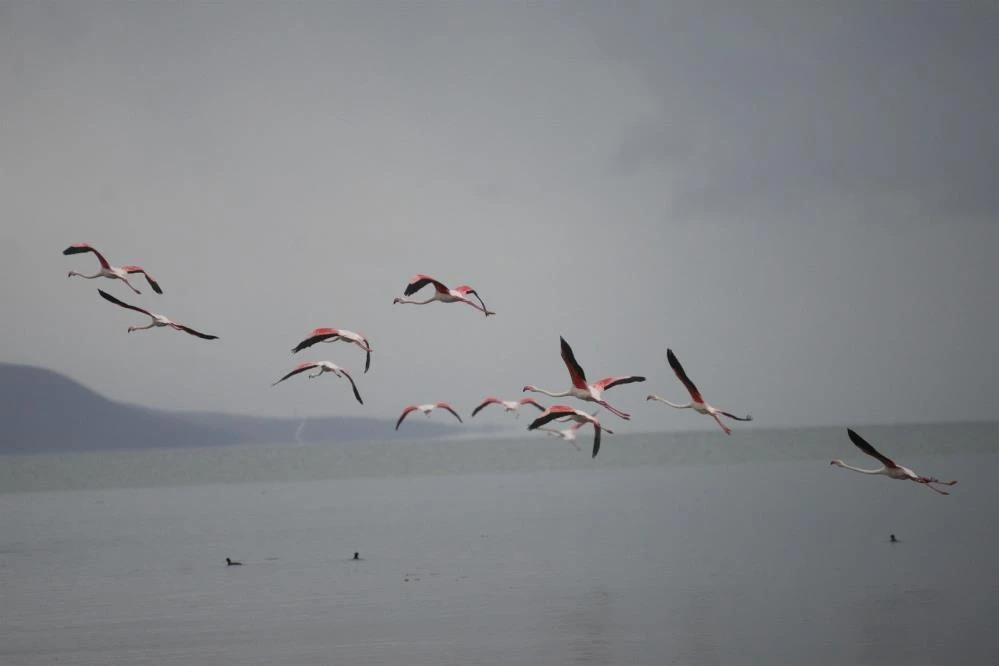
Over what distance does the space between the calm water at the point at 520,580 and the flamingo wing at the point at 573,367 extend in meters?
4.27

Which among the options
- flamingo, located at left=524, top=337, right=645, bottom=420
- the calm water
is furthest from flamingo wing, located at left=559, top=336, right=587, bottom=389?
the calm water

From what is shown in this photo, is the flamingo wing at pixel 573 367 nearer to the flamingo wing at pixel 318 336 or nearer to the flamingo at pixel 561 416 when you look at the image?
the flamingo at pixel 561 416

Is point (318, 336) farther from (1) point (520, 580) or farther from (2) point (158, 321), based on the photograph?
(1) point (520, 580)

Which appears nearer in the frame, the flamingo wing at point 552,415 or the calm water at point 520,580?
the flamingo wing at point 552,415

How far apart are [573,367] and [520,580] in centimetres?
945

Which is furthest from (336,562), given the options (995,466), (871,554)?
(995,466)

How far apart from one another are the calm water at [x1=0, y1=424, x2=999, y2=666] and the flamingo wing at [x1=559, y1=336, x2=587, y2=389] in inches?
168

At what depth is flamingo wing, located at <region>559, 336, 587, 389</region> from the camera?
683 inches

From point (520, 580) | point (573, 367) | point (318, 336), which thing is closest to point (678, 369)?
point (573, 367)

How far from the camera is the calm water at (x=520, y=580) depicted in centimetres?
1983

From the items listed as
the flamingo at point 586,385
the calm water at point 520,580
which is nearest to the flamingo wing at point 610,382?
the flamingo at point 586,385

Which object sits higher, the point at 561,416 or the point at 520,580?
the point at 561,416

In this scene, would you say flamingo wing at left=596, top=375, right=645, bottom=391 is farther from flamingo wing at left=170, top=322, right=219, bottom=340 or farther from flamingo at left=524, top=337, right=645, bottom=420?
flamingo wing at left=170, top=322, right=219, bottom=340

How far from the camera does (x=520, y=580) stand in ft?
87.6
